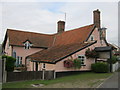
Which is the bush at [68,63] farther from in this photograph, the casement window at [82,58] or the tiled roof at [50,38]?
the tiled roof at [50,38]

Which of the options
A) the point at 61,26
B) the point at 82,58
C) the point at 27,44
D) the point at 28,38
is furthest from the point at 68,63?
the point at 61,26

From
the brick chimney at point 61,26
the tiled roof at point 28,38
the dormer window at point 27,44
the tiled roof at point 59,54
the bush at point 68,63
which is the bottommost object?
the bush at point 68,63

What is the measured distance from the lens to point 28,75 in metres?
15.7

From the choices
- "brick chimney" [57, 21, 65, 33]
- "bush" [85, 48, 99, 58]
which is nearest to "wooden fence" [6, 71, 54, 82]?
"bush" [85, 48, 99, 58]

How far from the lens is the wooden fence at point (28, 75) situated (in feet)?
47.6

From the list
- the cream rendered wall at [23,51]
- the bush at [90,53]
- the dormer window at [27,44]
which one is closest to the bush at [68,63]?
the bush at [90,53]

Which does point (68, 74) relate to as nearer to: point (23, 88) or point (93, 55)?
point (93, 55)

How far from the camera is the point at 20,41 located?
28625 millimetres

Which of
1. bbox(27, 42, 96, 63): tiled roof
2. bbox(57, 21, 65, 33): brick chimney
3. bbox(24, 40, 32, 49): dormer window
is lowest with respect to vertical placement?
bbox(27, 42, 96, 63): tiled roof

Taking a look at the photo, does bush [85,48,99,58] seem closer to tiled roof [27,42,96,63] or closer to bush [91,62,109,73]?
tiled roof [27,42,96,63]

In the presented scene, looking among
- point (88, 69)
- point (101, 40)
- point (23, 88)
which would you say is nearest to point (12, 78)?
point (23, 88)

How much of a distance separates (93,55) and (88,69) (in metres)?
2.13

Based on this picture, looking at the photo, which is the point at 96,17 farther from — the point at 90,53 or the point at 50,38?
the point at 50,38

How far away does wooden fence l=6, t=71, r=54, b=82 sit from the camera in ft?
47.6
